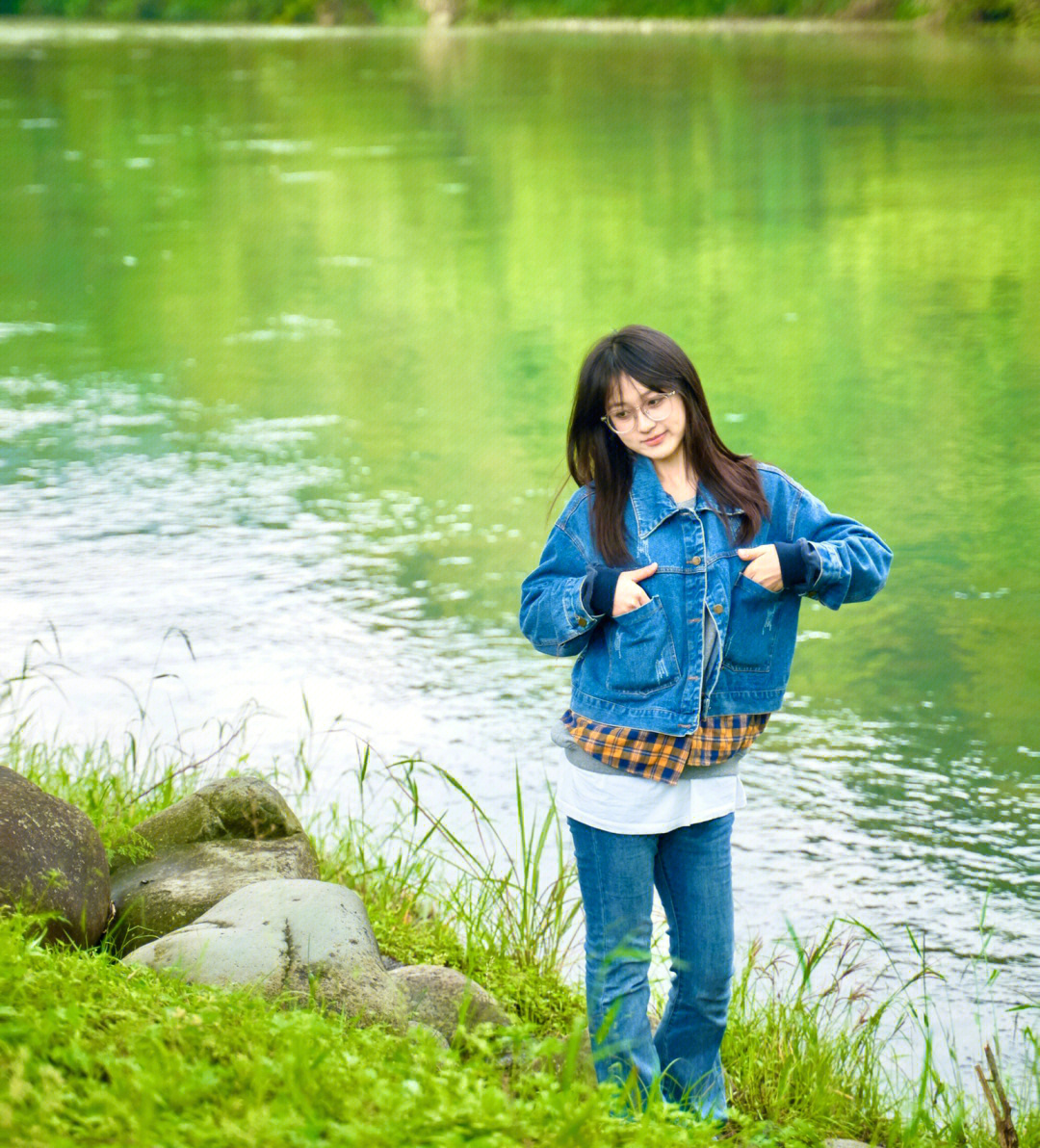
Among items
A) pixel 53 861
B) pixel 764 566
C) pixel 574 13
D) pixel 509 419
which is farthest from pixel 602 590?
pixel 574 13

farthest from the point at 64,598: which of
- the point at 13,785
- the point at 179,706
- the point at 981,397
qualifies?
the point at 981,397

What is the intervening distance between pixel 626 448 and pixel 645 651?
1.25ft

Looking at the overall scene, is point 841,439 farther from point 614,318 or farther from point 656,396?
point 656,396

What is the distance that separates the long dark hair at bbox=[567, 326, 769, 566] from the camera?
271 centimetres

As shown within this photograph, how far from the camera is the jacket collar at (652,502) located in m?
2.70

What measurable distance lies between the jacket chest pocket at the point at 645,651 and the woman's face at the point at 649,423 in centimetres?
27

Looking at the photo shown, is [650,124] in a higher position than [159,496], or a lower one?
higher

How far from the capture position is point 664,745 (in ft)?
8.67

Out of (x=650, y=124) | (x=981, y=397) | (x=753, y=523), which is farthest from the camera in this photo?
(x=650, y=124)

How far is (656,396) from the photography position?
8.93 ft

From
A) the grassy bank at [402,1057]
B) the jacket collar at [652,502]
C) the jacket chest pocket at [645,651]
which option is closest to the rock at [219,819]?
the grassy bank at [402,1057]

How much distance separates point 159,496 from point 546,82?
819 inches

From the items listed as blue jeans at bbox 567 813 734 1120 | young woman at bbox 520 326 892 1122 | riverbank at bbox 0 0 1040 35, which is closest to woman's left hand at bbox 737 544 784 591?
young woman at bbox 520 326 892 1122

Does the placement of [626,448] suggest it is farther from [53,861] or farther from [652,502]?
[53,861]
